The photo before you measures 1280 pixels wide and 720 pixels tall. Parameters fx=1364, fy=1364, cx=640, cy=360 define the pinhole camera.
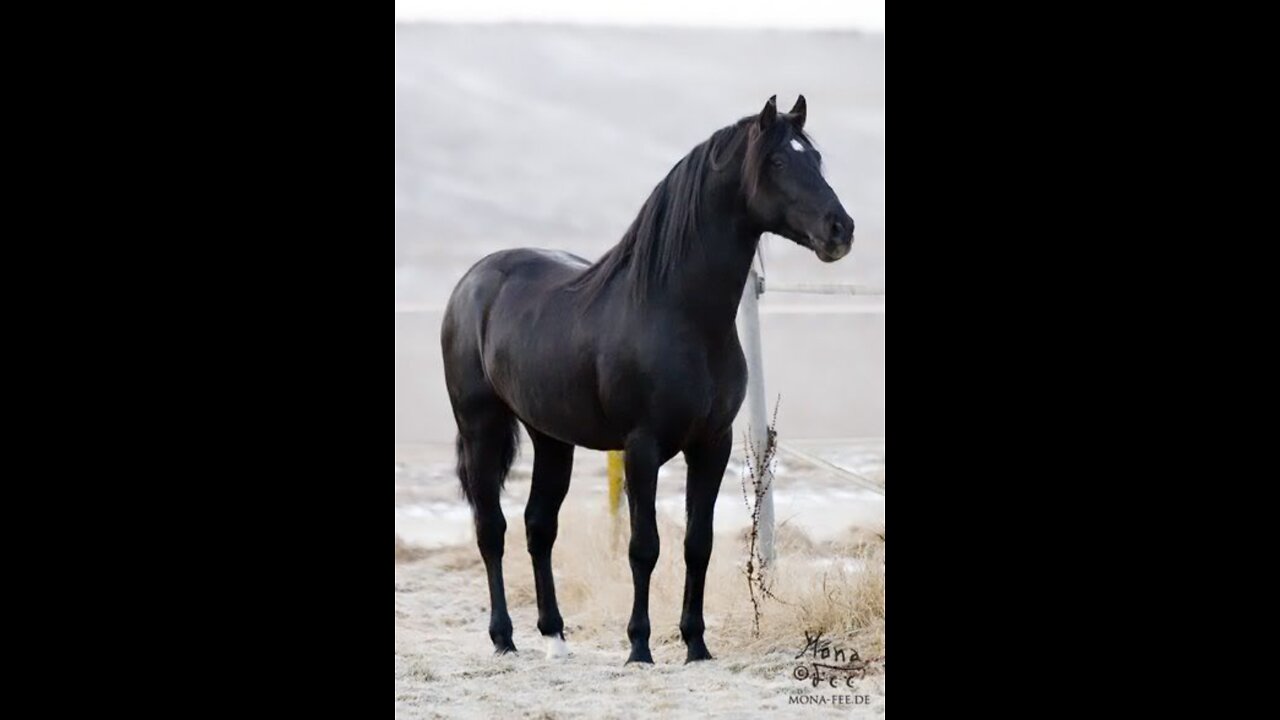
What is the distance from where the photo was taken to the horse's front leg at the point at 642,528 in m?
4.40

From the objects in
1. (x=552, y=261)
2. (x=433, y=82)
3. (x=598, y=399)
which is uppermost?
(x=433, y=82)

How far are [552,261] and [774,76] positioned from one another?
2.12 metres

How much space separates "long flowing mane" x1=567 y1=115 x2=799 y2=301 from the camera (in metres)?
4.43

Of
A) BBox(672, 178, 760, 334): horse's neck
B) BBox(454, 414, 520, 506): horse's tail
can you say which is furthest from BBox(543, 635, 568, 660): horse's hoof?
BBox(672, 178, 760, 334): horse's neck

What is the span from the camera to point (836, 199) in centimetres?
422

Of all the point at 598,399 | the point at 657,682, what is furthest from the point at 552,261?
the point at 657,682

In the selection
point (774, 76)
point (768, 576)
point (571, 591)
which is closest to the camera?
point (768, 576)

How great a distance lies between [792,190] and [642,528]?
1.21m

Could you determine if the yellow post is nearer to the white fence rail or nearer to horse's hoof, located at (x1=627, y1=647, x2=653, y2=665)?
the white fence rail

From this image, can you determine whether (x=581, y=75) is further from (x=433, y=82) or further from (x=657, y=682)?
(x=657, y=682)

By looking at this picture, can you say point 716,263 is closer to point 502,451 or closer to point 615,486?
point 502,451

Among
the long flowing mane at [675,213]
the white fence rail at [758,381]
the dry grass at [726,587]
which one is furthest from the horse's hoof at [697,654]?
the white fence rail at [758,381]

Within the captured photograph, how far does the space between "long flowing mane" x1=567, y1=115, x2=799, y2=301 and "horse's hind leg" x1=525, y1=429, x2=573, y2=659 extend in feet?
2.69

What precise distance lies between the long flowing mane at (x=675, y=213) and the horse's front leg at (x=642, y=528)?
0.52 metres
